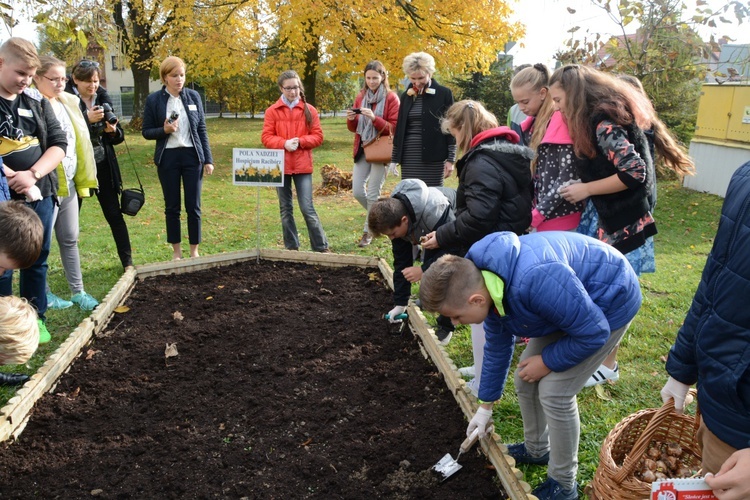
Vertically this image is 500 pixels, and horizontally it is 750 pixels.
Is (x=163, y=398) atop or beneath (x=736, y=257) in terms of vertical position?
beneath

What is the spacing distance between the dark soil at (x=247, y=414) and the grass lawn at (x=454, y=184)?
0.43 meters

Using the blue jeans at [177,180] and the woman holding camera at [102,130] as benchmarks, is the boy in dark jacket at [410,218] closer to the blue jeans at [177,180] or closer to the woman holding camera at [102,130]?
the blue jeans at [177,180]

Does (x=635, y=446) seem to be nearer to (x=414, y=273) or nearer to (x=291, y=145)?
(x=414, y=273)

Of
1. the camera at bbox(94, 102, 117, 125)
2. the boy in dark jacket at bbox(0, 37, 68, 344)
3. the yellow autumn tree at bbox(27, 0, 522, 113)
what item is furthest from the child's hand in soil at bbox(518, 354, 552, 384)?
the yellow autumn tree at bbox(27, 0, 522, 113)

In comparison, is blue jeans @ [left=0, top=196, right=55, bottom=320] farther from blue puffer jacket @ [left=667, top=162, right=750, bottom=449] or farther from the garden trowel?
blue puffer jacket @ [left=667, top=162, right=750, bottom=449]

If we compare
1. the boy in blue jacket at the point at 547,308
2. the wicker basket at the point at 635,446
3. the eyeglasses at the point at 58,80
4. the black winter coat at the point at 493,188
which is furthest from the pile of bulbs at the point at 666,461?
the eyeglasses at the point at 58,80

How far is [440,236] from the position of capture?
11.3 ft

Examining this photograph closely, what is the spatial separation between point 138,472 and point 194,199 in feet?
11.4

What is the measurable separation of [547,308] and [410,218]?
1.58 metres

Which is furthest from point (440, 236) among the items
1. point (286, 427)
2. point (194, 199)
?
point (194, 199)

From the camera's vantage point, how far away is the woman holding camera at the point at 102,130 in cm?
507

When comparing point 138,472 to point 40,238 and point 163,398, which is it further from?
point 40,238

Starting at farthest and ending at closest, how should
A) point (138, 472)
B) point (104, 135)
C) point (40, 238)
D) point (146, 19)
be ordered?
point (146, 19)
point (104, 135)
point (138, 472)
point (40, 238)

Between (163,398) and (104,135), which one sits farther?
(104,135)
